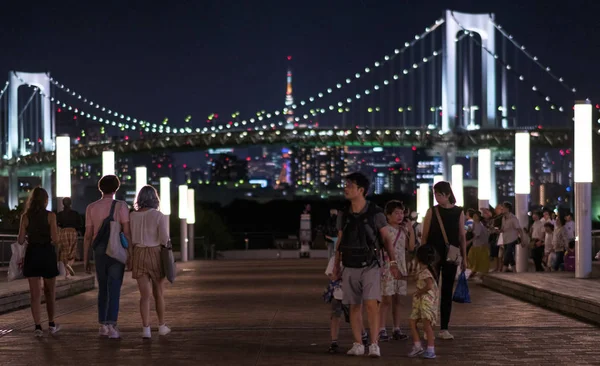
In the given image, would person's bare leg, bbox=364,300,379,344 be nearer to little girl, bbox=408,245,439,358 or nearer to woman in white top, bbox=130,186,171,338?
little girl, bbox=408,245,439,358

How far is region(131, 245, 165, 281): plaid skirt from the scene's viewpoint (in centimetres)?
1075

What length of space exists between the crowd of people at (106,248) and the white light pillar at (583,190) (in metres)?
7.66

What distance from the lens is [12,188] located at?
76.3 m

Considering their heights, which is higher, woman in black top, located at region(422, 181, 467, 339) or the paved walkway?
woman in black top, located at region(422, 181, 467, 339)

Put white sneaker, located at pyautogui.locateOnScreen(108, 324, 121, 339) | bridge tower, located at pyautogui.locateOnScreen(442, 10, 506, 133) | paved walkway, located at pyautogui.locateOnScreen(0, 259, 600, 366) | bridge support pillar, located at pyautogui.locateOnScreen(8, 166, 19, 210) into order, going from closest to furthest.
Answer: paved walkway, located at pyautogui.locateOnScreen(0, 259, 600, 366)
white sneaker, located at pyautogui.locateOnScreen(108, 324, 121, 339)
bridge tower, located at pyautogui.locateOnScreen(442, 10, 506, 133)
bridge support pillar, located at pyautogui.locateOnScreen(8, 166, 19, 210)

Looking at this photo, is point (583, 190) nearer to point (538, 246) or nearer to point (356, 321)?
point (538, 246)

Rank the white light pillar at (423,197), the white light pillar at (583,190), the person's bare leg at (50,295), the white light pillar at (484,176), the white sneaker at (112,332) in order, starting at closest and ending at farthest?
the white sneaker at (112,332), the person's bare leg at (50,295), the white light pillar at (583,190), the white light pillar at (484,176), the white light pillar at (423,197)

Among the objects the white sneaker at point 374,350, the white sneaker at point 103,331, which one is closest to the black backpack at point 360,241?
the white sneaker at point 374,350

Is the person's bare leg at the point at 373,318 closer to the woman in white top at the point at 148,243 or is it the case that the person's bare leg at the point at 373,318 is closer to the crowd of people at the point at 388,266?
the crowd of people at the point at 388,266

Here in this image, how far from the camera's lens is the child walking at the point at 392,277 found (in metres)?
10.5

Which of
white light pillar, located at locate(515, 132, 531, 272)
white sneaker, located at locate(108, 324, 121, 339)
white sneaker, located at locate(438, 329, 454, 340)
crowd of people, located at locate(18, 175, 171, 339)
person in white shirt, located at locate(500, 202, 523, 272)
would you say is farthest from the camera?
white light pillar, located at locate(515, 132, 531, 272)

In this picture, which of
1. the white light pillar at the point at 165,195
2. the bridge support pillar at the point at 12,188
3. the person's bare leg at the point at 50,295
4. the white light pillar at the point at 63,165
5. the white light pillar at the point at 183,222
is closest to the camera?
the person's bare leg at the point at 50,295

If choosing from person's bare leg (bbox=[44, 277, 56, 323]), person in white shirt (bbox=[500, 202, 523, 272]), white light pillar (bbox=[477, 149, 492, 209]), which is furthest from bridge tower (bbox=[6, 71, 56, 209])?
person's bare leg (bbox=[44, 277, 56, 323])

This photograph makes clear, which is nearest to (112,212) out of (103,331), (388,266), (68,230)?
(103,331)
